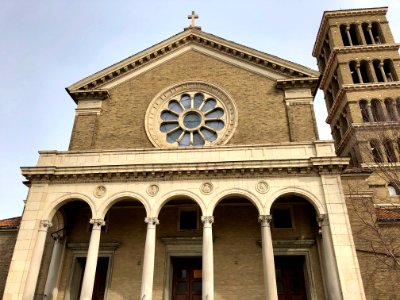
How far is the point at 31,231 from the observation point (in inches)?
618

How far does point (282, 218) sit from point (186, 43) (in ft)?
41.2

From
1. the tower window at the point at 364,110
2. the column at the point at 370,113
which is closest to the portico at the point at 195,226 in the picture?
the column at the point at 370,113

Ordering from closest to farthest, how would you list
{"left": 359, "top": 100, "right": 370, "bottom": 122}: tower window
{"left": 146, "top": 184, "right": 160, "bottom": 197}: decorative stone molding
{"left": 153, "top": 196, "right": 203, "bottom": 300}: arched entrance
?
1. {"left": 146, "top": 184, "right": 160, "bottom": 197}: decorative stone molding
2. {"left": 153, "top": 196, "right": 203, "bottom": 300}: arched entrance
3. {"left": 359, "top": 100, "right": 370, "bottom": 122}: tower window

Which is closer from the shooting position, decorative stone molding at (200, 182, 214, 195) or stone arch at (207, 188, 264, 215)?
stone arch at (207, 188, 264, 215)

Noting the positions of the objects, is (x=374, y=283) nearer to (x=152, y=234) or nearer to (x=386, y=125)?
(x=386, y=125)

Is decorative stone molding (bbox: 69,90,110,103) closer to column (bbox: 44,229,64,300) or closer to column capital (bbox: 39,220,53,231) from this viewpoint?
column (bbox: 44,229,64,300)

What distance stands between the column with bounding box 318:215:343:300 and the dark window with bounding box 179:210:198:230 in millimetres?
5934

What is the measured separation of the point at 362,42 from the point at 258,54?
19497mm

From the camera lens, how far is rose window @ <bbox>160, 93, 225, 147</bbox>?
68.3 ft

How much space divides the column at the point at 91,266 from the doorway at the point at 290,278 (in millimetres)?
8098

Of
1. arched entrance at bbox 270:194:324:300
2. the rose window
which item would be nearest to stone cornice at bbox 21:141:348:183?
arched entrance at bbox 270:194:324:300

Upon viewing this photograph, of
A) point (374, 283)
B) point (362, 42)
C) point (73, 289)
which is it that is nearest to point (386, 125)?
point (374, 283)

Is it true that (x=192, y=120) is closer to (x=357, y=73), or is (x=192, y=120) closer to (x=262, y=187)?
(x=262, y=187)

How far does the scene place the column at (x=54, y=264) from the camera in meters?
16.3
